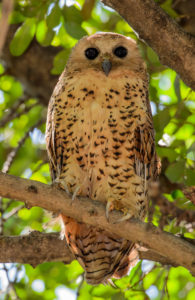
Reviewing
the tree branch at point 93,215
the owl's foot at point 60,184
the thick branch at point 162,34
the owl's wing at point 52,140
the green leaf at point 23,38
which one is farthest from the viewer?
the green leaf at point 23,38

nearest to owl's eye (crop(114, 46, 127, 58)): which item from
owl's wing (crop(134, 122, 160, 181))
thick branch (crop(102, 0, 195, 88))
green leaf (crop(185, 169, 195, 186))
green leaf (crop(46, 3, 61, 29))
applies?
green leaf (crop(46, 3, 61, 29))

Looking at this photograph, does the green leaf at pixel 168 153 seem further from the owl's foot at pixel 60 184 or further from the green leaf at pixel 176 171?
the owl's foot at pixel 60 184

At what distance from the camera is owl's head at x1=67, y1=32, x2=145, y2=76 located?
11.1ft

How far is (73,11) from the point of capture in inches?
119

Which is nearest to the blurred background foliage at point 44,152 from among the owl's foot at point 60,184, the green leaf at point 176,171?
the green leaf at point 176,171

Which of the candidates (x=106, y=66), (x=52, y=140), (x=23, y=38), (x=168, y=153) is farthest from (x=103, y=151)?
(x=23, y=38)

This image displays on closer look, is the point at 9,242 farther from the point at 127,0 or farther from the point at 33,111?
the point at 33,111

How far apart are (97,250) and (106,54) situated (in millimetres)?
1431

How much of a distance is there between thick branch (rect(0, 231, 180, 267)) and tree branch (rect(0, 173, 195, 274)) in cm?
64

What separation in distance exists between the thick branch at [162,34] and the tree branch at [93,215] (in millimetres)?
896

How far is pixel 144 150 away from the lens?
303cm

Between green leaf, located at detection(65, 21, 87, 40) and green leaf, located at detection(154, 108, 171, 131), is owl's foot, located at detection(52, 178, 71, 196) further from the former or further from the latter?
green leaf, located at detection(65, 21, 87, 40)

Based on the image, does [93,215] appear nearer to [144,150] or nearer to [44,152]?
[144,150]

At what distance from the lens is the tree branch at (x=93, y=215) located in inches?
79.6
